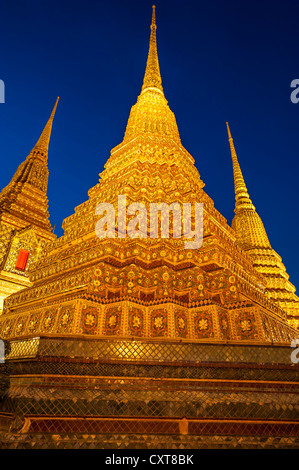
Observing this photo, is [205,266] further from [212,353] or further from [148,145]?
[148,145]

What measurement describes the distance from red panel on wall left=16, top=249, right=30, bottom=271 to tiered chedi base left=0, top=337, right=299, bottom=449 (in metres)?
10.0

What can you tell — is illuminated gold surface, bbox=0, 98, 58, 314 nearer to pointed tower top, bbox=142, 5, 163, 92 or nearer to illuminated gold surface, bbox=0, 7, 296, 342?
illuminated gold surface, bbox=0, 7, 296, 342

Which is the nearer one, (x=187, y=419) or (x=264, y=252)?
(x=187, y=419)

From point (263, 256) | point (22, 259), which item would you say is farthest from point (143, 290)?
point (263, 256)

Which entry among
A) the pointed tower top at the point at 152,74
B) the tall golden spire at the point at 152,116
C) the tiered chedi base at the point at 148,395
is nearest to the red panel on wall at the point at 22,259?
the tall golden spire at the point at 152,116

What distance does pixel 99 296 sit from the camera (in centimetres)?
435

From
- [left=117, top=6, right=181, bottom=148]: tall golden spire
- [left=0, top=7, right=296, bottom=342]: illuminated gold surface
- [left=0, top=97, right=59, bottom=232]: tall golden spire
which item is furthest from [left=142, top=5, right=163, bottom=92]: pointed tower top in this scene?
[left=0, top=97, right=59, bottom=232]: tall golden spire

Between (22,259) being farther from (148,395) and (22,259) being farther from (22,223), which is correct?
(148,395)

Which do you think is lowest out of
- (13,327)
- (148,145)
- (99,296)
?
(13,327)

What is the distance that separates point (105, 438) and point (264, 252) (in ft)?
46.4

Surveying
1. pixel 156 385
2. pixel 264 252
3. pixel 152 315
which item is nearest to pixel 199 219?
pixel 152 315

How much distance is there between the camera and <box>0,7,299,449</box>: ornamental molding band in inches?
98.0

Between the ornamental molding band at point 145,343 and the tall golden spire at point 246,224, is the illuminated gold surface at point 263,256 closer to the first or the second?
the tall golden spire at point 246,224

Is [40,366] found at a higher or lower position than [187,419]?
higher
